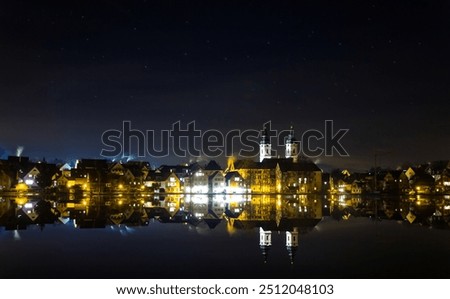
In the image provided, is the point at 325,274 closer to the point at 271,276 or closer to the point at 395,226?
the point at 271,276

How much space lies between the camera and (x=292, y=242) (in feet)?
42.9

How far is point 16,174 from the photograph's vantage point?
2052 inches

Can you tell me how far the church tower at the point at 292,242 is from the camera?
11.1m

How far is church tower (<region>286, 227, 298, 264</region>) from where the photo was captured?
11089mm

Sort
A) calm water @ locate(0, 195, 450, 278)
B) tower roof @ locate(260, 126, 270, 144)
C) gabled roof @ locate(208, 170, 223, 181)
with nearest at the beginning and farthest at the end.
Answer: calm water @ locate(0, 195, 450, 278)
gabled roof @ locate(208, 170, 223, 181)
tower roof @ locate(260, 126, 270, 144)

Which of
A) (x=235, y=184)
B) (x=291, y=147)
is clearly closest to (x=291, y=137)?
(x=291, y=147)

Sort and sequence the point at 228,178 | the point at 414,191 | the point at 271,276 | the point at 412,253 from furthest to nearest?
1. the point at 228,178
2. the point at 414,191
3. the point at 412,253
4. the point at 271,276

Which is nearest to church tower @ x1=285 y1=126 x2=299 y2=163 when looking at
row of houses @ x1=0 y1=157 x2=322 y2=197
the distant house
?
row of houses @ x1=0 y1=157 x2=322 y2=197

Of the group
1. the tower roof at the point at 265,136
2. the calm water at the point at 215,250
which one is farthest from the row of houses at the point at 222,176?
the calm water at the point at 215,250

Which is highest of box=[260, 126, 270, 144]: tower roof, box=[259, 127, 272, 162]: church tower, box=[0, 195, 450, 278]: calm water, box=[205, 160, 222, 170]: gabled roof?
box=[260, 126, 270, 144]: tower roof

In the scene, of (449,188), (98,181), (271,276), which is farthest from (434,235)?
(449,188)

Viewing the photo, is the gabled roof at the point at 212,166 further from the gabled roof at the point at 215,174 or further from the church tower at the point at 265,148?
the church tower at the point at 265,148

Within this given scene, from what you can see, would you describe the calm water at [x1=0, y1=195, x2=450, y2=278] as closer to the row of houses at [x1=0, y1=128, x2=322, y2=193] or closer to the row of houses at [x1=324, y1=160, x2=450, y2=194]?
the row of houses at [x1=0, y1=128, x2=322, y2=193]
